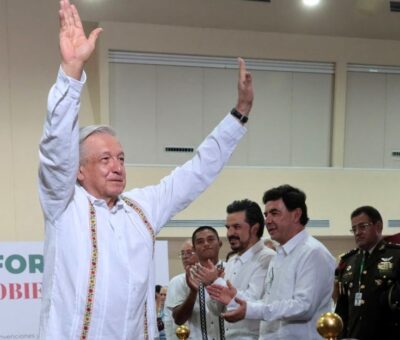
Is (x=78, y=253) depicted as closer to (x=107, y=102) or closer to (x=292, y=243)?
(x=292, y=243)

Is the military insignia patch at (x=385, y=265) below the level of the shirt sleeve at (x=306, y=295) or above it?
below

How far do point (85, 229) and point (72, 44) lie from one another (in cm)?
A: 41

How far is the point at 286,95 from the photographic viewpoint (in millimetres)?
6543

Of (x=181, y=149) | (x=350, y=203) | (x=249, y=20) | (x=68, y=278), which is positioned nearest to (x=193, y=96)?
(x=181, y=149)

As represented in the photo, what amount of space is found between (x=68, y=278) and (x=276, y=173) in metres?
5.26

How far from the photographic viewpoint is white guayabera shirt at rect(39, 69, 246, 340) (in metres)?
1.06

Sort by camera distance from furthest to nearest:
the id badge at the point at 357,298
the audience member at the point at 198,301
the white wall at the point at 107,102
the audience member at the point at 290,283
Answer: the white wall at the point at 107,102 < the id badge at the point at 357,298 < the audience member at the point at 198,301 < the audience member at the point at 290,283

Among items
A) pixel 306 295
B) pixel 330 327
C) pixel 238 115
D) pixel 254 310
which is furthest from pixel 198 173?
pixel 306 295

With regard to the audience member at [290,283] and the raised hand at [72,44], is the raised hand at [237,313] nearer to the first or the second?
the audience member at [290,283]

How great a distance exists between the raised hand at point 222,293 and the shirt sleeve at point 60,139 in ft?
3.50

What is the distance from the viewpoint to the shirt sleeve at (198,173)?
1.41 meters

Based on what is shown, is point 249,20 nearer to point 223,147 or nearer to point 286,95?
point 286,95

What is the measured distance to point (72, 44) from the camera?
111 centimetres

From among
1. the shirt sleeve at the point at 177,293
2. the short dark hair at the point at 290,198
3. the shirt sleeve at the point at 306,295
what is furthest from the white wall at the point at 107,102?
the shirt sleeve at the point at 306,295
